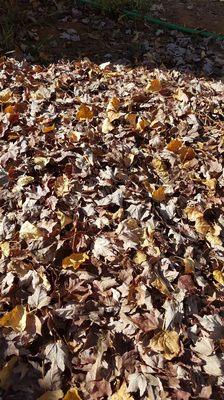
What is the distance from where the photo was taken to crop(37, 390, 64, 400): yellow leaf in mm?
2084

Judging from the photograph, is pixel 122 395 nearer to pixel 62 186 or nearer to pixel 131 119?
pixel 62 186

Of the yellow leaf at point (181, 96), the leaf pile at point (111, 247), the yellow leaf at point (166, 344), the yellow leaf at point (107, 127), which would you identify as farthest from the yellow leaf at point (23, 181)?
the yellow leaf at point (181, 96)

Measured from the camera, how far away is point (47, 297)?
242 centimetres

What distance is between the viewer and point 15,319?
2334 millimetres

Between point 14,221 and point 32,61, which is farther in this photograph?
point 32,61

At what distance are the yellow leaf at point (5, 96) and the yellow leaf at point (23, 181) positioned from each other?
3.81ft

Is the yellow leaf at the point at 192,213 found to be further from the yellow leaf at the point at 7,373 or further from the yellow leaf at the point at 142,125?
the yellow leaf at the point at 7,373

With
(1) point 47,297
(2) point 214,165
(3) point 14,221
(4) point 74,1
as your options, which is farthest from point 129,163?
(4) point 74,1

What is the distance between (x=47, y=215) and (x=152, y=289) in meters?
0.84

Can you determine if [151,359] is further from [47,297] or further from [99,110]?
[99,110]

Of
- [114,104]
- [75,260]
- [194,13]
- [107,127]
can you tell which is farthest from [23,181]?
[194,13]

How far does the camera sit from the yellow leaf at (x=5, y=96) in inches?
155

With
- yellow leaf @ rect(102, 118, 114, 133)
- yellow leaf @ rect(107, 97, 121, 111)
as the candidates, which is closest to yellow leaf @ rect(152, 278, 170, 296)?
yellow leaf @ rect(102, 118, 114, 133)

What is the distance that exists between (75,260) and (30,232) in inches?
14.1
